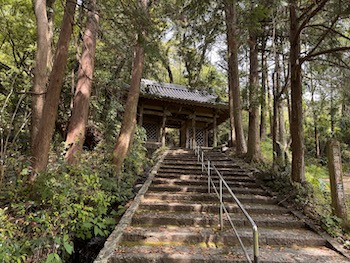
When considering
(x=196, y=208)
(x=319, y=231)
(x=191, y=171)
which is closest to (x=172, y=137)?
Answer: (x=191, y=171)

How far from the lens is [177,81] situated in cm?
2481

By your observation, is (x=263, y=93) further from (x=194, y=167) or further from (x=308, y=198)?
(x=308, y=198)

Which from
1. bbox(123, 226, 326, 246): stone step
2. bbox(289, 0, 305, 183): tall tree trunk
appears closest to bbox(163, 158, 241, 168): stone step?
bbox(289, 0, 305, 183): tall tree trunk

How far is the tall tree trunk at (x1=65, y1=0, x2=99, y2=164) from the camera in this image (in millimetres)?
4879

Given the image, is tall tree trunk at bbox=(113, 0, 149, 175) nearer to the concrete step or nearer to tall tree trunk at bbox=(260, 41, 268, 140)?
the concrete step

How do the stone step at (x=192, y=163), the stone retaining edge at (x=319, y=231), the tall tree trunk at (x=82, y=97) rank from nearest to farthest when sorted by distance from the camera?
the stone retaining edge at (x=319, y=231) → the tall tree trunk at (x=82, y=97) → the stone step at (x=192, y=163)

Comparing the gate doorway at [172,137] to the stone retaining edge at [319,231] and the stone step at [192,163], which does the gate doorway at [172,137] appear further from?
the stone retaining edge at [319,231]

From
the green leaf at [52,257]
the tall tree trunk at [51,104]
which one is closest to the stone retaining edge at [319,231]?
the green leaf at [52,257]

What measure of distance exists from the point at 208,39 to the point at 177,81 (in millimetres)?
16315

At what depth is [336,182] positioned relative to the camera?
4.18 meters

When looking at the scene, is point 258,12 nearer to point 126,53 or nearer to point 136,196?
point 126,53

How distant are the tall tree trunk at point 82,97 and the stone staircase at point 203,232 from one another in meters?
1.90

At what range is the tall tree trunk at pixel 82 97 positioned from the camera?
4.88 m

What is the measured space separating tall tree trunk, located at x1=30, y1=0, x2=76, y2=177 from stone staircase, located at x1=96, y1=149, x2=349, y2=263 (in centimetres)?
185
